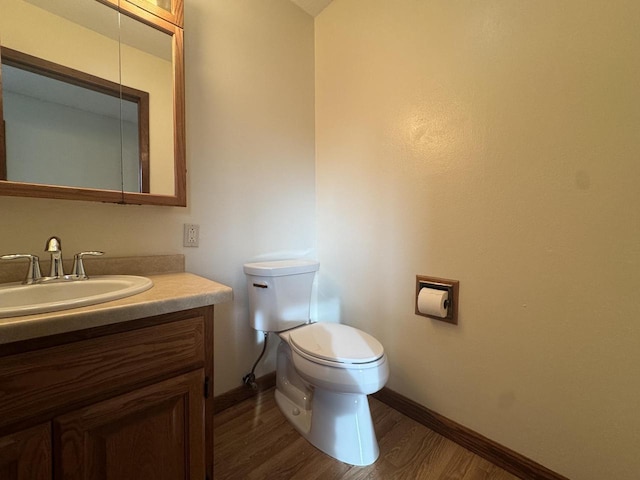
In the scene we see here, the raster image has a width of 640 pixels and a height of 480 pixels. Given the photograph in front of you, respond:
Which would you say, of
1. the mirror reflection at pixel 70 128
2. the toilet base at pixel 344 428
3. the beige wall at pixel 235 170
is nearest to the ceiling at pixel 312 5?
the beige wall at pixel 235 170

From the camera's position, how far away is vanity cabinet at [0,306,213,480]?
0.55 metres

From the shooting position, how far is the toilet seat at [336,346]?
1.05m

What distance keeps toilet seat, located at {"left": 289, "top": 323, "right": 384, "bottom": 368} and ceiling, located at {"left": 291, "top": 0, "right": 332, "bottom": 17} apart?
1.94 meters

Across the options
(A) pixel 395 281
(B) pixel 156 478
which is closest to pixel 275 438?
(B) pixel 156 478

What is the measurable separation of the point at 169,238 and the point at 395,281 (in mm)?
1131

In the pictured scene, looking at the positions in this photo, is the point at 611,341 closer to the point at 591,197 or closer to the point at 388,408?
the point at 591,197

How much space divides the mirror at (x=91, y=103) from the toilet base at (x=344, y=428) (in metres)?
1.12

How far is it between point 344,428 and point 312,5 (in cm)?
235

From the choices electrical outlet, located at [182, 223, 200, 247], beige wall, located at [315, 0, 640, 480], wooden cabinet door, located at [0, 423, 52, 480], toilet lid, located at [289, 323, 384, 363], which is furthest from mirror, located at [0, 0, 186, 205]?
beige wall, located at [315, 0, 640, 480]

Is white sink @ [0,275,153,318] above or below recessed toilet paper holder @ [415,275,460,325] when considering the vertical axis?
above

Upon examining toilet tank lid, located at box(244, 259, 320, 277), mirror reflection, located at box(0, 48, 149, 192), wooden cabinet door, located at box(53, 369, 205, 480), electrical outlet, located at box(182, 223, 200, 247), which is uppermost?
mirror reflection, located at box(0, 48, 149, 192)

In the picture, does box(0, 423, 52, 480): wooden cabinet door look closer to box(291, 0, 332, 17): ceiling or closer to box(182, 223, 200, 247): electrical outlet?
box(182, 223, 200, 247): electrical outlet

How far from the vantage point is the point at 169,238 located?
4.00 ft

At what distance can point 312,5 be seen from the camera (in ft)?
5.50
